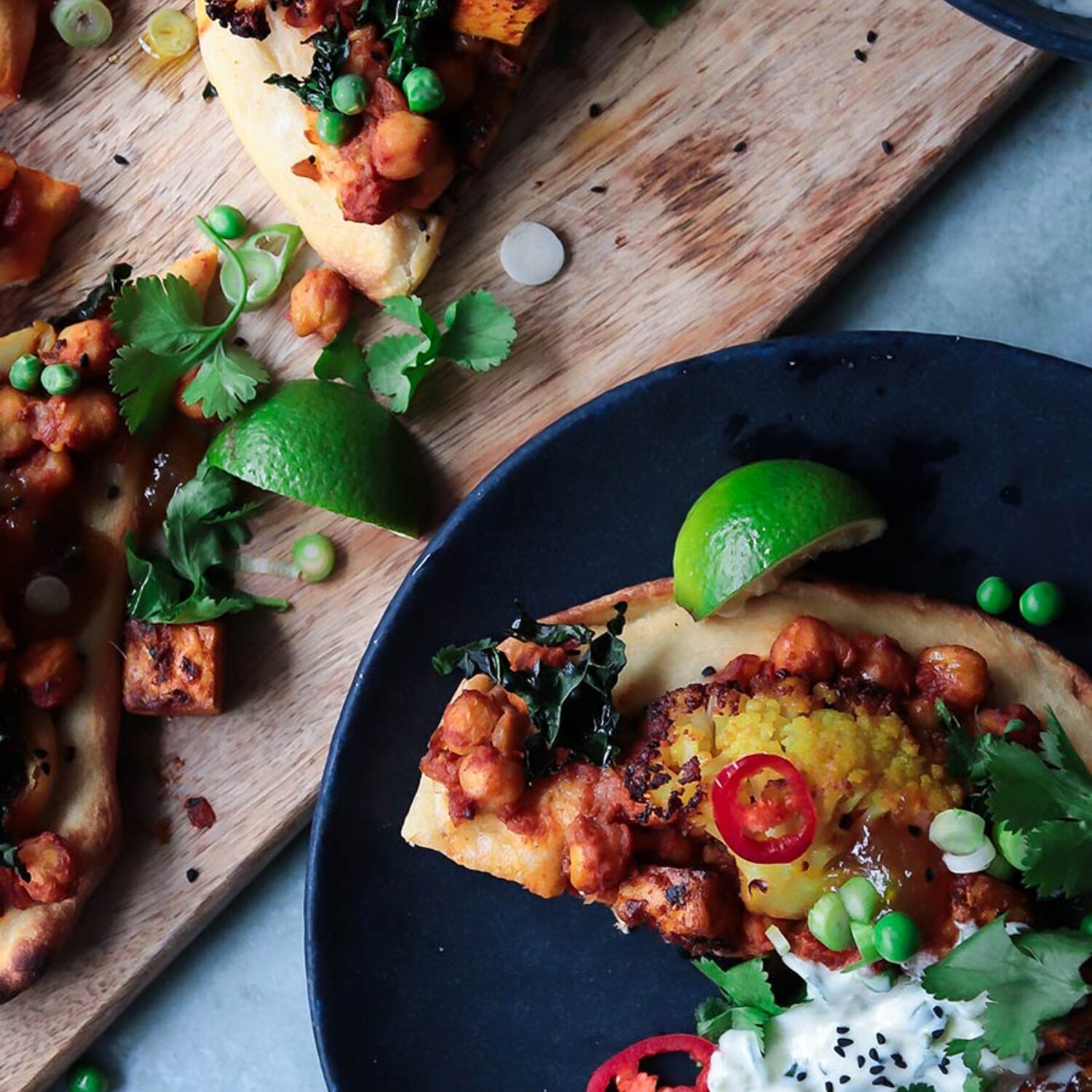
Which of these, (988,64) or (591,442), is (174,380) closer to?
(591,442)

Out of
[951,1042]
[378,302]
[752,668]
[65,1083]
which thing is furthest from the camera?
[65,1083]

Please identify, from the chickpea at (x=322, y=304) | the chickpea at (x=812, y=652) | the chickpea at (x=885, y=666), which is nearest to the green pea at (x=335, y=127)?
the chickpea at (x=322, y=304)

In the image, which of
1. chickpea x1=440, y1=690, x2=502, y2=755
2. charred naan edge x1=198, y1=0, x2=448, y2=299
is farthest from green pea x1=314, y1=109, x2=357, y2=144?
chickpea x1=440, y1=690, x2=502, y2=755

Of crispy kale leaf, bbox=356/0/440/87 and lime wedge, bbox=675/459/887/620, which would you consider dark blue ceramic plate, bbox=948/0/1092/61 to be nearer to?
lime wedge, bbox=675/459/887/620

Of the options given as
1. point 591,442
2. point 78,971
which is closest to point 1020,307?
point 591,442

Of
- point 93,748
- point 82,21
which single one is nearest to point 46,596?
point 93,748

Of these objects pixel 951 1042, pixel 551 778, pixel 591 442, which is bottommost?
pixel 951 1042

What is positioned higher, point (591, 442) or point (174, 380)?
point (174, 380)
